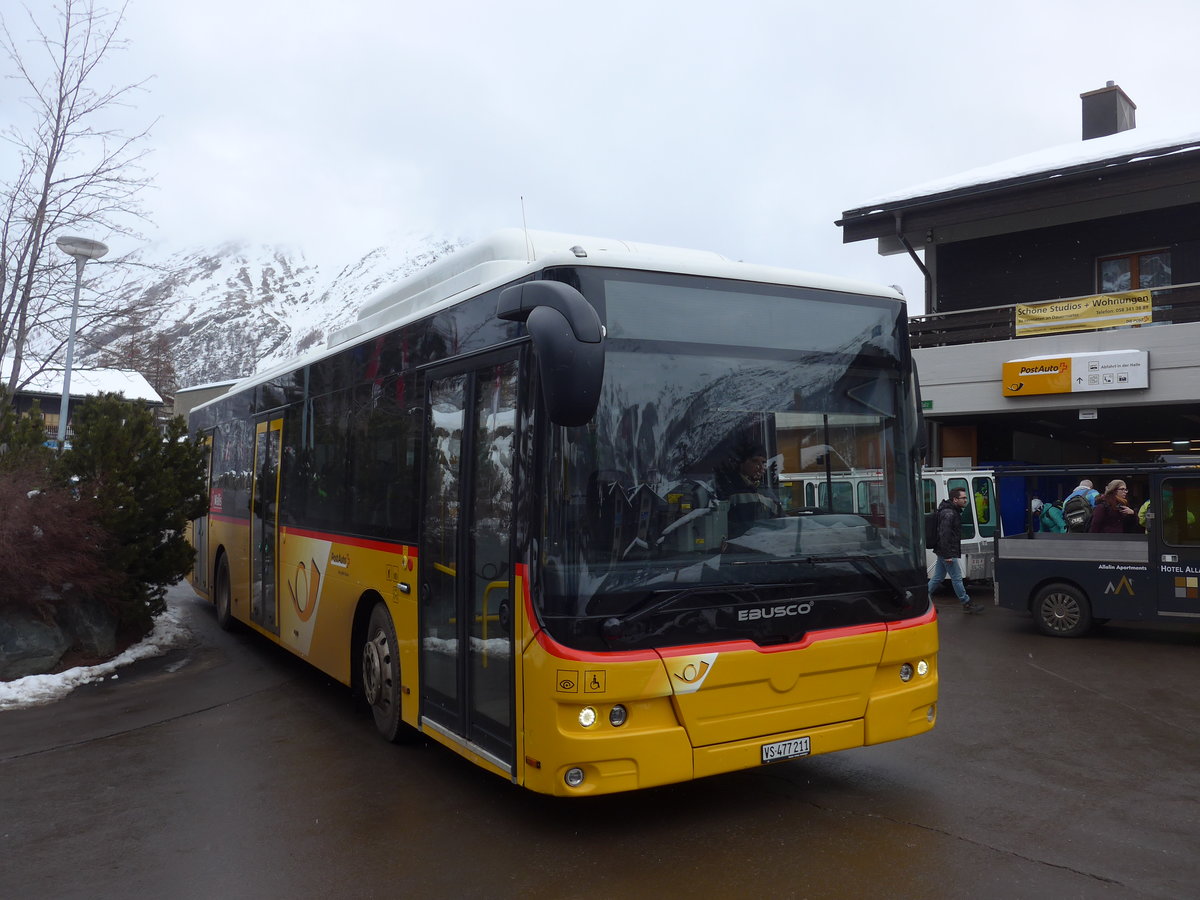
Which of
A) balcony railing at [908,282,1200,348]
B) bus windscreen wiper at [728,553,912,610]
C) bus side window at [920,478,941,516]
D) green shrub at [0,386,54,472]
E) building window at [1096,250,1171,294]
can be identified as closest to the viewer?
bus windscreen wiper at [728,553,912,610]

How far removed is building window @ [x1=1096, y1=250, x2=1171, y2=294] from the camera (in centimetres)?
2144

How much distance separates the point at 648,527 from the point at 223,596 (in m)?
8.88

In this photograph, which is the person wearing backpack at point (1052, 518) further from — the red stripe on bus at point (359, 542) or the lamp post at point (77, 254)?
the lamp post at point (77, 254)

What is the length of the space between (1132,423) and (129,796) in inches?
927

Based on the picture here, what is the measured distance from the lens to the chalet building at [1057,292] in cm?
1894

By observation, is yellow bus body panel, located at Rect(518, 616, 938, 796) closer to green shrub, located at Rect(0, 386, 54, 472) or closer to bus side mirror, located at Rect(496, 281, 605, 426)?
bus side mirror, located at Rect(496, 281, 605, 426)

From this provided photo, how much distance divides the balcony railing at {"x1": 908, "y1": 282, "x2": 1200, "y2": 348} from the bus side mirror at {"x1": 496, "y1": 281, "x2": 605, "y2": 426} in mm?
15940

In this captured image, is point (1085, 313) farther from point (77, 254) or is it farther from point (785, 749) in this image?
point (77, 254)

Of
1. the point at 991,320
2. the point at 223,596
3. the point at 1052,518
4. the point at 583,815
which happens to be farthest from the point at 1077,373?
the point at 583,815

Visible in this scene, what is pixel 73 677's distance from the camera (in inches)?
374

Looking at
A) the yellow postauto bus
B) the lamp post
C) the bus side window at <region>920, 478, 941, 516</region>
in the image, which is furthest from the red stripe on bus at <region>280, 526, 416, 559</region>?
the bus side window at <region>920, 478, 941, 516</region>

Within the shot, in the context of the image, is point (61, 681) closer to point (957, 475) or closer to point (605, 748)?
point (605, 748)

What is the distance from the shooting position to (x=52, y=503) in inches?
379

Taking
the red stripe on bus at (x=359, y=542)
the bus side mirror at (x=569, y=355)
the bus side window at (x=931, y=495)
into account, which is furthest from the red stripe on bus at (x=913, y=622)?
the bus side window at (x=931, y=495)
